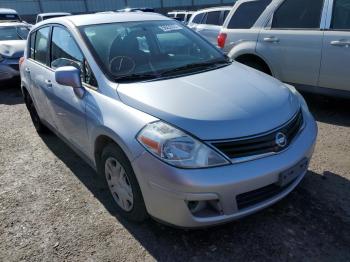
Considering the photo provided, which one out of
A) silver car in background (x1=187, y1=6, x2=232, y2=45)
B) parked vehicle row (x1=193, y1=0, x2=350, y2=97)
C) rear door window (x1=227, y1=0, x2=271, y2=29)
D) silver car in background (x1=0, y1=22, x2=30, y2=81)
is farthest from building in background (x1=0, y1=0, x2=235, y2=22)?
parked vehicle row (x1=193, y1=0, x2=350, y2=97)

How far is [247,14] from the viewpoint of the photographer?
19.4 feet

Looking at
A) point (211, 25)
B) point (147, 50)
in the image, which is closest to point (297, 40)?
point (147, 50)

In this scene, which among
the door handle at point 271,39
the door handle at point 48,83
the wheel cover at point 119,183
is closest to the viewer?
the wheel cover at point 119,183

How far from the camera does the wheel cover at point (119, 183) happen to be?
9.34 feet

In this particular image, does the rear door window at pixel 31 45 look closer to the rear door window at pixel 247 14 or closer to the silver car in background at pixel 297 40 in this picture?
the silver car in background at pixel 297 40

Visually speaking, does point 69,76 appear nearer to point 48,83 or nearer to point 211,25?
point 48,83

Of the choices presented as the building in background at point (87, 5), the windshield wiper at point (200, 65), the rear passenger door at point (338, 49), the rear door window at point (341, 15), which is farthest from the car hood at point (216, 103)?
the building in background at point (87, 5)

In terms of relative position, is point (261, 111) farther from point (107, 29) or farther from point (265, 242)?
point (107, 29)

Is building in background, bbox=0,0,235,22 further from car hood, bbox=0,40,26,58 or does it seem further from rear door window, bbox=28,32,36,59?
rear door window, bbox=28,32,36,59

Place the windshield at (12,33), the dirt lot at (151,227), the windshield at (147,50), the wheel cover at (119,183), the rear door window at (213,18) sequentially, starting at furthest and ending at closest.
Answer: the windshield at (12,33), the rear door window at (213,18), the windshield at (147,50), the wheel cover at (119,183), the dirt lot at (151,227)

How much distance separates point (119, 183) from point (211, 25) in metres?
7.38

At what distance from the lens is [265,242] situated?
2693 mm

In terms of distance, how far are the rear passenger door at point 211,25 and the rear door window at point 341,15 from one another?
4.36m

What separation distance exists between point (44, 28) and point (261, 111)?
296 cm
